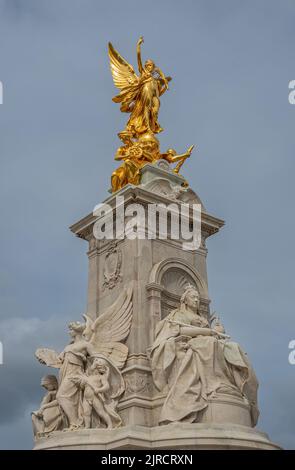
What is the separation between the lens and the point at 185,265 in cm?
1733

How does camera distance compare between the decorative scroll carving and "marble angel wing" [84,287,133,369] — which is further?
"marble angel wing" [84,287,133,369]

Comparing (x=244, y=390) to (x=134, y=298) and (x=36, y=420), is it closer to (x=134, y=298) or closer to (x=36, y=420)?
(x=134, y=298)

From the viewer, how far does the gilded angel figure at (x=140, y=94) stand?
63.4 feet

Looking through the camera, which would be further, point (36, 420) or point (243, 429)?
point (36, 420)

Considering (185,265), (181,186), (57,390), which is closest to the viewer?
(57,390)

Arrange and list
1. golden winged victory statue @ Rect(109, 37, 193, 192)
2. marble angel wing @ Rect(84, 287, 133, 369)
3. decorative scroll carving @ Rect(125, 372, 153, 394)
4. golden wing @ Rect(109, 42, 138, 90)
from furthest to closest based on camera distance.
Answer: golden wing @ Rect(109, 42, 138, 90), golden winged victory statue @ Rect(109, 37, 193, 192), marble angel wing @ Rect(84, 287, 133, 369), decorative scroll carving @ Rect(125, 372, 153, 394)

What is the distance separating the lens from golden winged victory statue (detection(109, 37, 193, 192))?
60.6 ft

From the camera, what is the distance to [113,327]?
53.1ft

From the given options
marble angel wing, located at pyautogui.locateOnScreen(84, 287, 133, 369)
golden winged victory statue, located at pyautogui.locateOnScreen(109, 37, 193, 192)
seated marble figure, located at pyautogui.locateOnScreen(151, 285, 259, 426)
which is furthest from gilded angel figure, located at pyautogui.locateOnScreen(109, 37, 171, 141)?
seated marble figure, located at pyautogui.locateOnScreen(151, 285, 259, 426)

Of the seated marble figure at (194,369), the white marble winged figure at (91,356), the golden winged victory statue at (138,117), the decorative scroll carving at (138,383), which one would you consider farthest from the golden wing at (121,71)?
the decorative scroll carving at (138,383)

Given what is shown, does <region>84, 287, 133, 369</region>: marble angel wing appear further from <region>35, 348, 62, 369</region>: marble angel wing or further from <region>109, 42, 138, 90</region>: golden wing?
<region>109, 42, 138, 90</region>: golden wing

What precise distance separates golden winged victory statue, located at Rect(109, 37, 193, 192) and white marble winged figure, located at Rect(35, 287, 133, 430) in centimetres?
369
